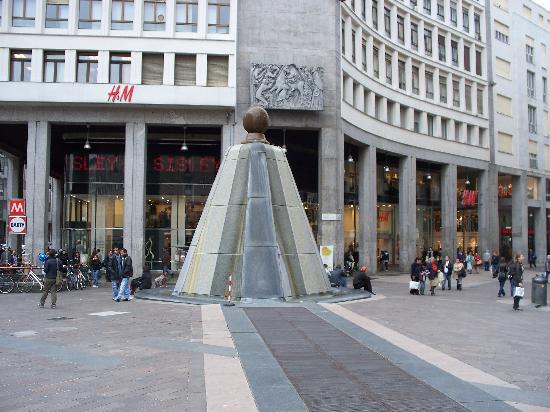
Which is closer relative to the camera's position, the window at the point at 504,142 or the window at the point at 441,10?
the window at the point at 441,10

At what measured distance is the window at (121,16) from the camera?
32.7 metres

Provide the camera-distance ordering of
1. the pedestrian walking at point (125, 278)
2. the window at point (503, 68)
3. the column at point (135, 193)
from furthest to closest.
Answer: the window at point (503, 68)
the column at point (135, 193)
the pedestrian walking at point (125, 278)

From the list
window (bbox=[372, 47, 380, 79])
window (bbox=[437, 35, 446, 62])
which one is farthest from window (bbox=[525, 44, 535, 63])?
window (bbox=[372, 47, 380, 79])

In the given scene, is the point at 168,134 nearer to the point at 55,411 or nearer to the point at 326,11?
the point at 326,11

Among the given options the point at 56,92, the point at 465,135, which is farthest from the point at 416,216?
the point at 56,92

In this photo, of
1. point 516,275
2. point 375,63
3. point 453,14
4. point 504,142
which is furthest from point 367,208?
point 504,142

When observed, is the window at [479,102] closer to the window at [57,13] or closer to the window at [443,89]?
the window at [443,89]

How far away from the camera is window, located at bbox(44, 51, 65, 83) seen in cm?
3219

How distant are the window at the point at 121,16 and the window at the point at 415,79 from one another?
23.9m

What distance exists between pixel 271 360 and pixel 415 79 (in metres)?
41.9

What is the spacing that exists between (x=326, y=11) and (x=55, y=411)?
3139 cm

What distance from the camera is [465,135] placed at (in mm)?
51188

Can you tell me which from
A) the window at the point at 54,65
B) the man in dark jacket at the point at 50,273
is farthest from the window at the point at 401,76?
the man in dark jacket at the point at 50,273

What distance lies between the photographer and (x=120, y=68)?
32.6 metres
